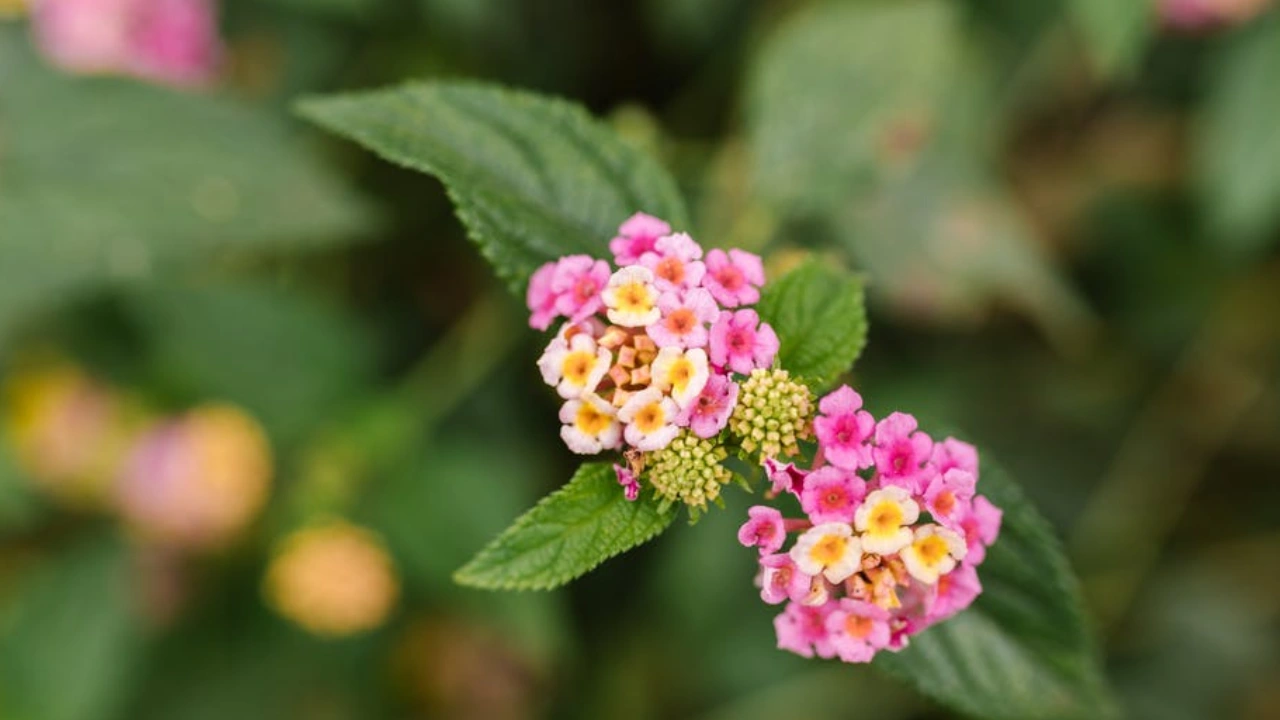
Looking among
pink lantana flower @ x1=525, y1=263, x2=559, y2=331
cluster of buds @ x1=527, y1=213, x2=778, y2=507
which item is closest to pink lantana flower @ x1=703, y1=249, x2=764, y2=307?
cluster of buds @ x1=527, y1=213, x2=778, y2=507

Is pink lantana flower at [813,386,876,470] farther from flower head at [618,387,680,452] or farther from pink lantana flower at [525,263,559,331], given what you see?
pink lantana flower at [525,263,559,331]

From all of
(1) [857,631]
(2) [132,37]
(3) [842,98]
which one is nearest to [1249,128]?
(3) [842,98]

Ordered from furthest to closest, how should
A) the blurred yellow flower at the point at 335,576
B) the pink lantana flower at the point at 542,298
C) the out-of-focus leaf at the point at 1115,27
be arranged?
1. the blurred yellow flower at the point at 335,576
2. the out-of-focus leaf at the point at 1115,27
3. the pink lantana flower at the point at 542,298

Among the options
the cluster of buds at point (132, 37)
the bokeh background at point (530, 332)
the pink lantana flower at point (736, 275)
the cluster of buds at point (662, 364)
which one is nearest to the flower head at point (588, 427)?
the cluster of buds at point (662, 364)

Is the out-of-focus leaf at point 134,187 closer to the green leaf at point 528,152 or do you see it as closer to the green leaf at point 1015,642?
the green leaf at point 528,152

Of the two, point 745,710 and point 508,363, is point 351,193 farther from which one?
point 745,710

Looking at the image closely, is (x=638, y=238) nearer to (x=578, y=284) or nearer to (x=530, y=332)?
(x=578, y=284)
